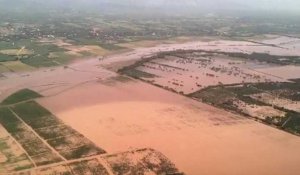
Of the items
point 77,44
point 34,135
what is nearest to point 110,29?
point 77,44

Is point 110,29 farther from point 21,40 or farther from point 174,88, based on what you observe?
point 174,88

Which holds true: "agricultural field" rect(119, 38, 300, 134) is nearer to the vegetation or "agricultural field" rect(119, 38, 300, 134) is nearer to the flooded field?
the flooded field

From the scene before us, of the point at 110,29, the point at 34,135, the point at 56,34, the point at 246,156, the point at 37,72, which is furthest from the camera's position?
the point at 110,29

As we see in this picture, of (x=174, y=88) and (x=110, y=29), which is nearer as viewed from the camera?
(x=174, y=88)

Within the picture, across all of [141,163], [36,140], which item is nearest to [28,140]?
[36,140]

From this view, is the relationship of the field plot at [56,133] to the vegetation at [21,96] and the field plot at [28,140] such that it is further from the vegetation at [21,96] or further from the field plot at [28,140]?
the vegetation at [21,96]

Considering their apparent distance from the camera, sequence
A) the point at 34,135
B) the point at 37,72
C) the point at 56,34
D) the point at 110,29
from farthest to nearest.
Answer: the point at 110,29 < the point at 56,34 < the point at 37,72 < the point at 34,135

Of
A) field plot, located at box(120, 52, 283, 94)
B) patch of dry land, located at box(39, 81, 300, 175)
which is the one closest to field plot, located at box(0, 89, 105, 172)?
patch of dry land, located at box(39, 81, 300, 175)
